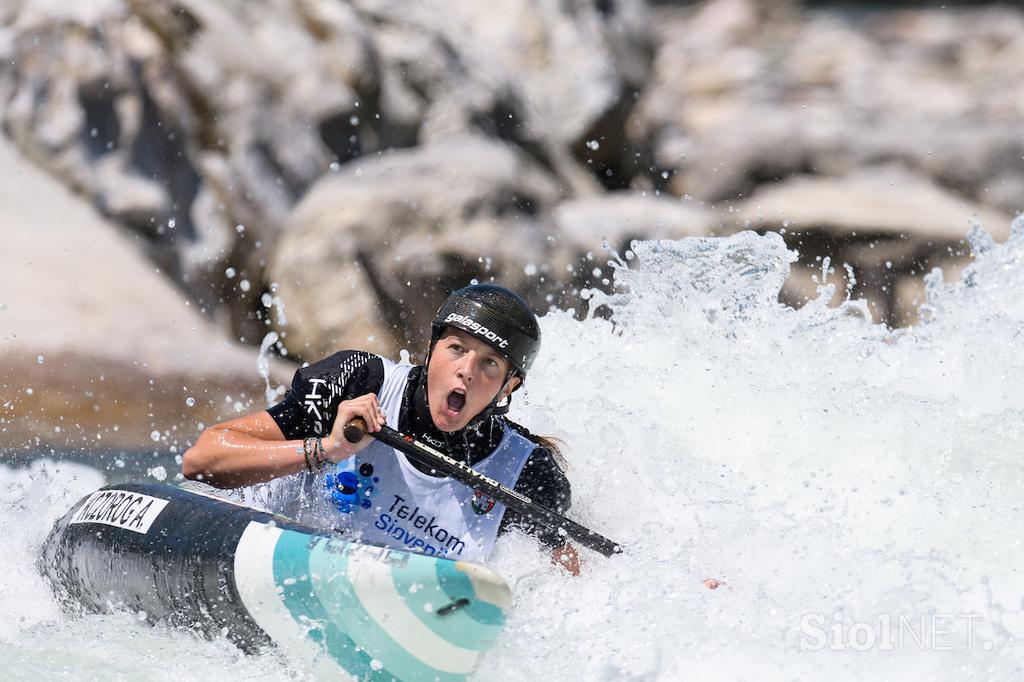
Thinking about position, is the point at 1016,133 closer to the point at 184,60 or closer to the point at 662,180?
the point at 662,180

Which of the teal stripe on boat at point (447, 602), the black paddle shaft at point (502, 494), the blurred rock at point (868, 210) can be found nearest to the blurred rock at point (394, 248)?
the blurred rock at point (868, 210)

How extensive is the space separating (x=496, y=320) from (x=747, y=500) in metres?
1.32

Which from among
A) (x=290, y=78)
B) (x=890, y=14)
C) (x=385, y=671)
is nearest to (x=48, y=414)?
(x=290, y=78)

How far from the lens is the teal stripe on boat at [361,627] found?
2949mm

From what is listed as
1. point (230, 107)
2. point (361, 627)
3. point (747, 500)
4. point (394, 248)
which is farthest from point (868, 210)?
point (361, 627)

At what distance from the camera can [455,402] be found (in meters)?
3.48

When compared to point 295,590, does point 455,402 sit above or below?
above

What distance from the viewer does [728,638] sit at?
316 cm

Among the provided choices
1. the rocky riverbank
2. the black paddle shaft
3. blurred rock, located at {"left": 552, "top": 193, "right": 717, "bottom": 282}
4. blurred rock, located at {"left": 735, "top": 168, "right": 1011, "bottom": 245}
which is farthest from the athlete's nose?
blurred rock, located at {"left": 735, "top": 168, "right": 1011, "bottom": 245}

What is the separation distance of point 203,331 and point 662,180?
603 centimetres

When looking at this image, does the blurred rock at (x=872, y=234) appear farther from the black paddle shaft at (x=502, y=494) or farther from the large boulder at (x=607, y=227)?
the black paddle shaft at (x=502, y=494)

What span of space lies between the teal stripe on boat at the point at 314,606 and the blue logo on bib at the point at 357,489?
546mm

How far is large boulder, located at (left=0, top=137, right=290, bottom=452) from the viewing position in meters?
7.22

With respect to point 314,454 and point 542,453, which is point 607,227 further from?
point 314,454
